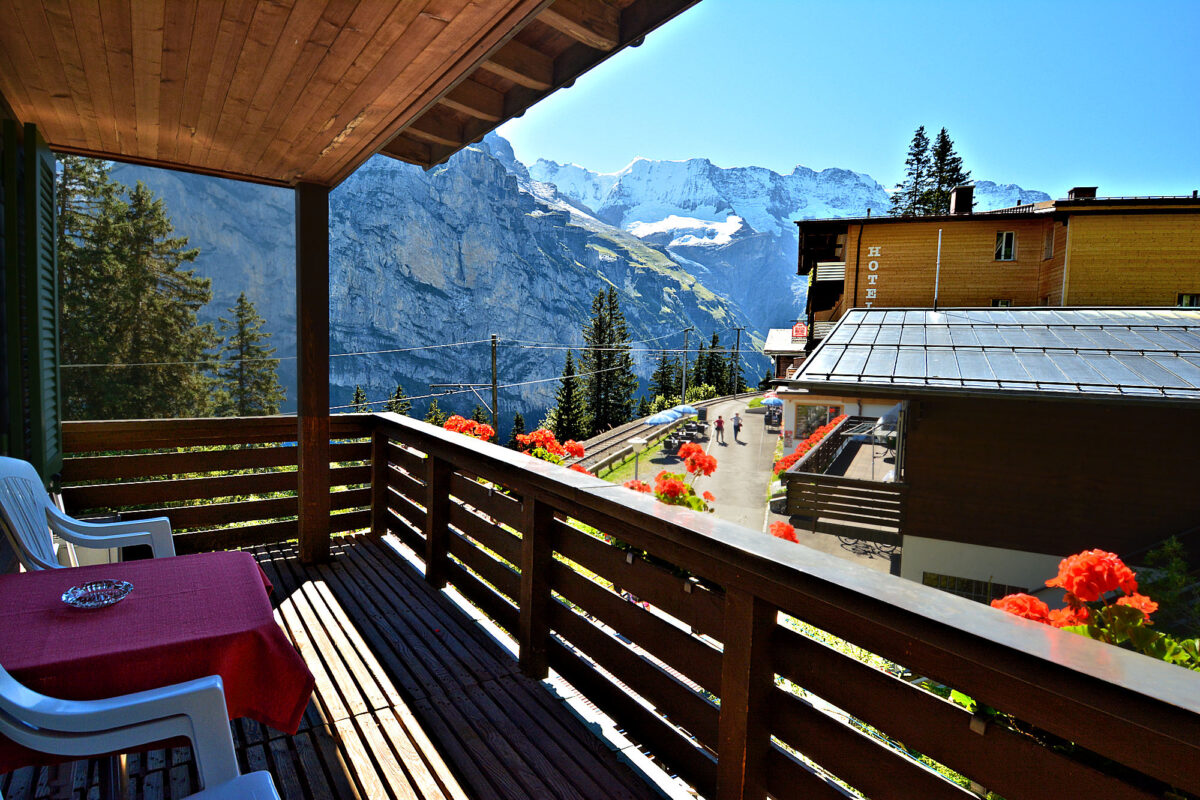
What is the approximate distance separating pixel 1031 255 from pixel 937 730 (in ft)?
54.9

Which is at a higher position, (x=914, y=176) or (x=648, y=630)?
(x=914, y=176)

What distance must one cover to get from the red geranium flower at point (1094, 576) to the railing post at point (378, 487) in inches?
131

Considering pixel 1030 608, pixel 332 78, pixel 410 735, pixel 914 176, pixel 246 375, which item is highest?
pixel 914 176

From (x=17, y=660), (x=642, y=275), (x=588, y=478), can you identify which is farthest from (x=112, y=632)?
(x=642, y=275)

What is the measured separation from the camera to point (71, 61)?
1.95 metres

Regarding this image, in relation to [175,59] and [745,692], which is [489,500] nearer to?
[745,692]

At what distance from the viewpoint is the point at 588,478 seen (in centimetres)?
Result: 190

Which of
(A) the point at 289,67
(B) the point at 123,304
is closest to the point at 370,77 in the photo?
(A) the point at 289,67

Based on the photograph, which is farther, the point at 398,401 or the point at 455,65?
the point at 398,401

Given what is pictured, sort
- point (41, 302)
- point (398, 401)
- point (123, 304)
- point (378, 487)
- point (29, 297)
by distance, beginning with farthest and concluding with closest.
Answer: point (398, 401), point (123, 304), point (378, 487), point (41, 302), point (29, 297)

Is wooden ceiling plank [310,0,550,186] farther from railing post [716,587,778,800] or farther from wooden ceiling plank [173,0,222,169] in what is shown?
railing post [716,587,778,800]

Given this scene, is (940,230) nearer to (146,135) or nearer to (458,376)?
(146,135)

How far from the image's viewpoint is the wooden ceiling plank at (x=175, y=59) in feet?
5.45

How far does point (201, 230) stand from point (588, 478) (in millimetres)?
73005
